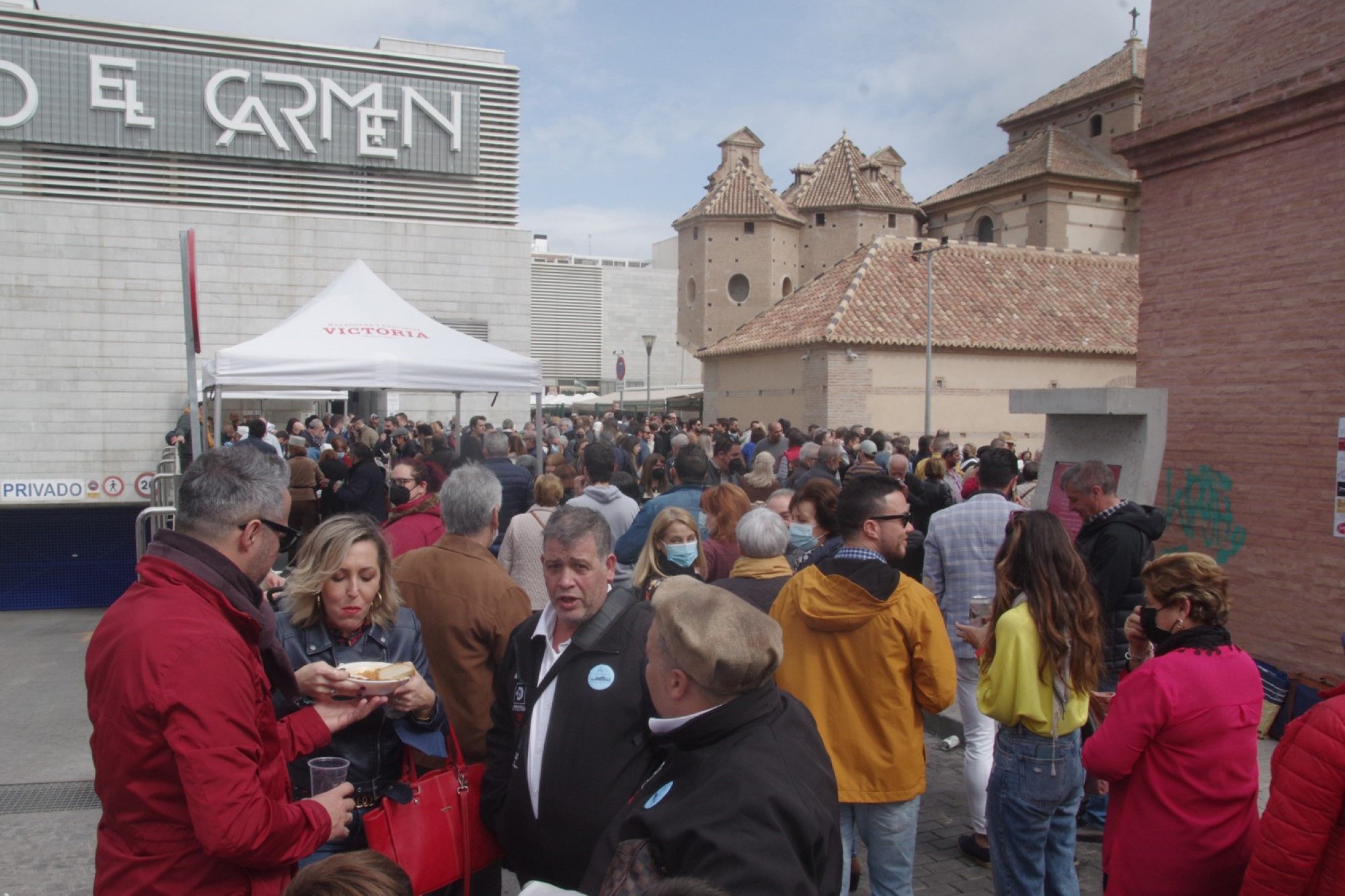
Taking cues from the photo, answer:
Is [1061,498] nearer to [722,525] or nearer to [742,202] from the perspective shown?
→ [722,525]

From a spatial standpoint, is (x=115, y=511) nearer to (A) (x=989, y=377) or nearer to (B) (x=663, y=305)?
(A) (x=989, y=377)

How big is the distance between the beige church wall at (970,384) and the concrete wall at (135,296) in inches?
454

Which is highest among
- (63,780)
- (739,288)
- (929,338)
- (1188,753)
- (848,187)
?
(848,187)

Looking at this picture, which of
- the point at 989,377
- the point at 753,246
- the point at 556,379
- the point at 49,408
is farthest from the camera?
the point at 556,379

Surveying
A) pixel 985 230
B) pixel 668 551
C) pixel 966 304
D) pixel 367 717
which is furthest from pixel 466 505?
pixel 985 230

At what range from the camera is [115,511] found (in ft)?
34.1

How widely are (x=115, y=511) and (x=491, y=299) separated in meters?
12.6

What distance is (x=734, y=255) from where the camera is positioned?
149 feet

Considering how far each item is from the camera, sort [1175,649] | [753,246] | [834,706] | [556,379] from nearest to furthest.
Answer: [1175,649]
[834,706]
[753,246]
[556,379]

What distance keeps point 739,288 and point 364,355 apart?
38380 millimetres

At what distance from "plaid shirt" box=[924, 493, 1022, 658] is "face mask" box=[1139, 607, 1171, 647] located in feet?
6.50

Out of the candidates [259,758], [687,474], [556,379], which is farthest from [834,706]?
[556,379]

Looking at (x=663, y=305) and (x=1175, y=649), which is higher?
(x=663, y=305)

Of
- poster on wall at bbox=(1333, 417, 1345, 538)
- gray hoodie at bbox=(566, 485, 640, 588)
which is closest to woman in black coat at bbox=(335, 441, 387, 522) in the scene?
gray hoodie at bbox=(566, 485, 640, 588)
